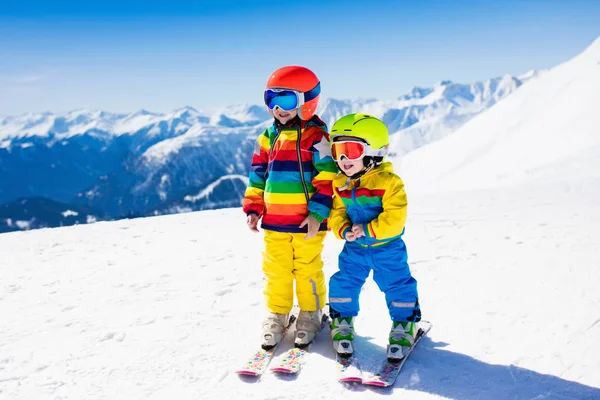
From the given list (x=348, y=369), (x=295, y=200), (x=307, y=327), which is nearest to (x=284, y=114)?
(x=295, y=200)

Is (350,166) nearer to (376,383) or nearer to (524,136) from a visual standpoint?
(376,383)

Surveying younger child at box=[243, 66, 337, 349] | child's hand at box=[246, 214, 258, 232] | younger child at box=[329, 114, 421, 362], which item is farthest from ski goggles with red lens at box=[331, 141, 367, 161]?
child's hand at box=[246, 214, 258, 232]

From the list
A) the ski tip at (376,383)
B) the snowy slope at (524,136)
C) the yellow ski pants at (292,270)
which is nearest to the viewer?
the ski tip at (376,383)

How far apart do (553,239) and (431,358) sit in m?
4.54

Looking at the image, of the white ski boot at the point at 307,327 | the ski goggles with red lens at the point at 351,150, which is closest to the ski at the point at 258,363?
the white ski boot at the point at 307,327

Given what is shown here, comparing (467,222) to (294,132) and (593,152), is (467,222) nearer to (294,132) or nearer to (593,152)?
(294,132)

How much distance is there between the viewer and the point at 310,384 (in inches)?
146

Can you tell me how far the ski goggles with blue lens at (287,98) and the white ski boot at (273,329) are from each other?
7.27 feet

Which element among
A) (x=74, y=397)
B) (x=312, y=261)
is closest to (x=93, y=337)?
(x=74, y=397)

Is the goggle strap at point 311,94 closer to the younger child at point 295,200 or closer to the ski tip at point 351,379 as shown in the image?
the younger child at point 295,200

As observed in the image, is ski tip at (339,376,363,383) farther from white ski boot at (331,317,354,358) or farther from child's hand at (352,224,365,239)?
child's hand at (352,224,365,239)

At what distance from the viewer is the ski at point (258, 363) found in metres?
3.85

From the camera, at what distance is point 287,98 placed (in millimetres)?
4402

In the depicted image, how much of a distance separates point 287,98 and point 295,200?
3.43 ft
